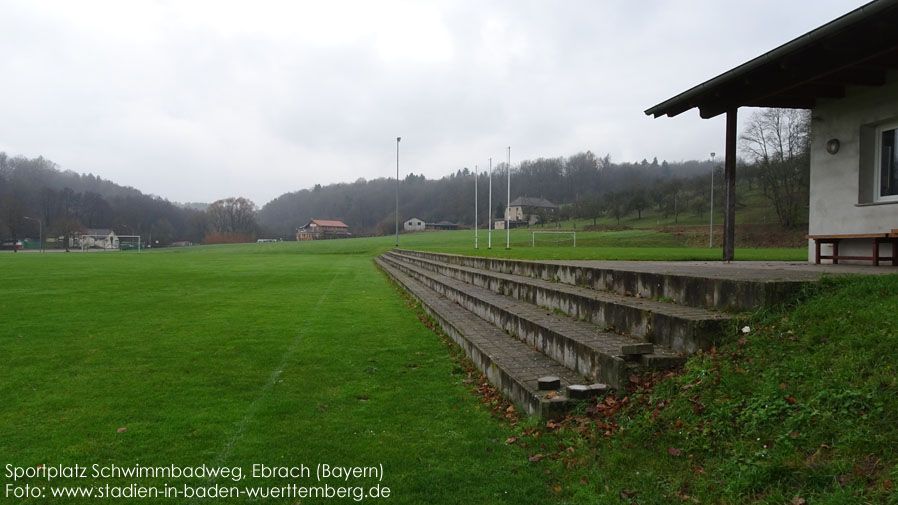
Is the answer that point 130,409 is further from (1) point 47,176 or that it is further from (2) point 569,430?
(1) point 47,176

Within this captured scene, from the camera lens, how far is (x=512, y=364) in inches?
192

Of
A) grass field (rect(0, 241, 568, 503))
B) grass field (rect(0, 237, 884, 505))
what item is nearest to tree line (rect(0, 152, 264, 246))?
grass field (rect(0, 241, 568, 503))

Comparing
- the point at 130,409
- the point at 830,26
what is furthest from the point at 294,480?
the point at 830,26

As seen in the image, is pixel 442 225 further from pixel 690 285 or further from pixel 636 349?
pixel 636 349

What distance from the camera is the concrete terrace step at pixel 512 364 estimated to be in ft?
12.6

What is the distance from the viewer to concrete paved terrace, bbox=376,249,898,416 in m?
3.72

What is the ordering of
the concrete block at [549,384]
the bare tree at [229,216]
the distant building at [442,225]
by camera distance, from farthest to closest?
the bare tree at [229,216]
the distant building at [442,225]
the concrete block at [549,384]

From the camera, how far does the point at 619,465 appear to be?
289cm

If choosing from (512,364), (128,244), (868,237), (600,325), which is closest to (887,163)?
(868,237)

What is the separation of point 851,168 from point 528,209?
95574 millimetres

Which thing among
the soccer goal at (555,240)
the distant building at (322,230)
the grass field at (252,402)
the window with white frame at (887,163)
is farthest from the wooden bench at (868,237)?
the distant building at (322,230)

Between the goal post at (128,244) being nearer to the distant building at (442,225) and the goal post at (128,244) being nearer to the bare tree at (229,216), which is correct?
the bare tree at (229,216)

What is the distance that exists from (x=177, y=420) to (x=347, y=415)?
143cm

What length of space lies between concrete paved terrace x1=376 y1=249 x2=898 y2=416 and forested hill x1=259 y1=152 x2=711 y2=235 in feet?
296
